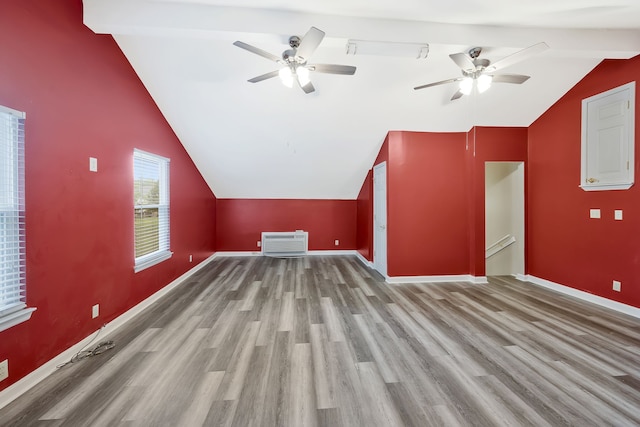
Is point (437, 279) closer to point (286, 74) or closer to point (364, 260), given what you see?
point (364, 260)

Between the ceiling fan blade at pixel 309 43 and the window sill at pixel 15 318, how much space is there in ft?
9.09

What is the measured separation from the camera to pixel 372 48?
2531mm

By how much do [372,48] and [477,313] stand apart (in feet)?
10.3

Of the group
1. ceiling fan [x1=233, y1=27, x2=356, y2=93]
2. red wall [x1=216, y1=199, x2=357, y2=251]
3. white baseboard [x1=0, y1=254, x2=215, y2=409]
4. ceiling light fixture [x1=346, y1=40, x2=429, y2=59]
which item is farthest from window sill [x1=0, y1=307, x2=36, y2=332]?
red wall [x1=216, y1=199, x2=357, y2=251]

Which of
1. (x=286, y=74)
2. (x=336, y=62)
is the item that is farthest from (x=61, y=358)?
(x=336, y=62)

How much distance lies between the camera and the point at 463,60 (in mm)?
2426

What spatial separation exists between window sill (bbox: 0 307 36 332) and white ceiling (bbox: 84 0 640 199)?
2.40 meters

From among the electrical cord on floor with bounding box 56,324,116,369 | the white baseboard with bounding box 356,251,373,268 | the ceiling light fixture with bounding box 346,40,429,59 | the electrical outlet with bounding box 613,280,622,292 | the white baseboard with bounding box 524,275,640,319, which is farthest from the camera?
the white baseboard with bounding box 356,251,373,268

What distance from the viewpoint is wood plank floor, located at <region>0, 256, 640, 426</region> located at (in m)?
1.59

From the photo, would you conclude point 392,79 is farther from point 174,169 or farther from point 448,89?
point 174,169

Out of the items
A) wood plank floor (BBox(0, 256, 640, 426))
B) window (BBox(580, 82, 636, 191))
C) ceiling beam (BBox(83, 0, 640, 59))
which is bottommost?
wood plank floor (BBox(0, 256, 640, 426))

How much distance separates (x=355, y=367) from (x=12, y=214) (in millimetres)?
2658

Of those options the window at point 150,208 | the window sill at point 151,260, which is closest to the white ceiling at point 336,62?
the window at point 150,208

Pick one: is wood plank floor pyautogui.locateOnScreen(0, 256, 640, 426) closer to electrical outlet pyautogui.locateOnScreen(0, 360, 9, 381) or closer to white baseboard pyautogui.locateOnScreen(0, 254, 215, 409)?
white baseboard pyautogui.locateOnScreen(0, 254, 215, 409)
